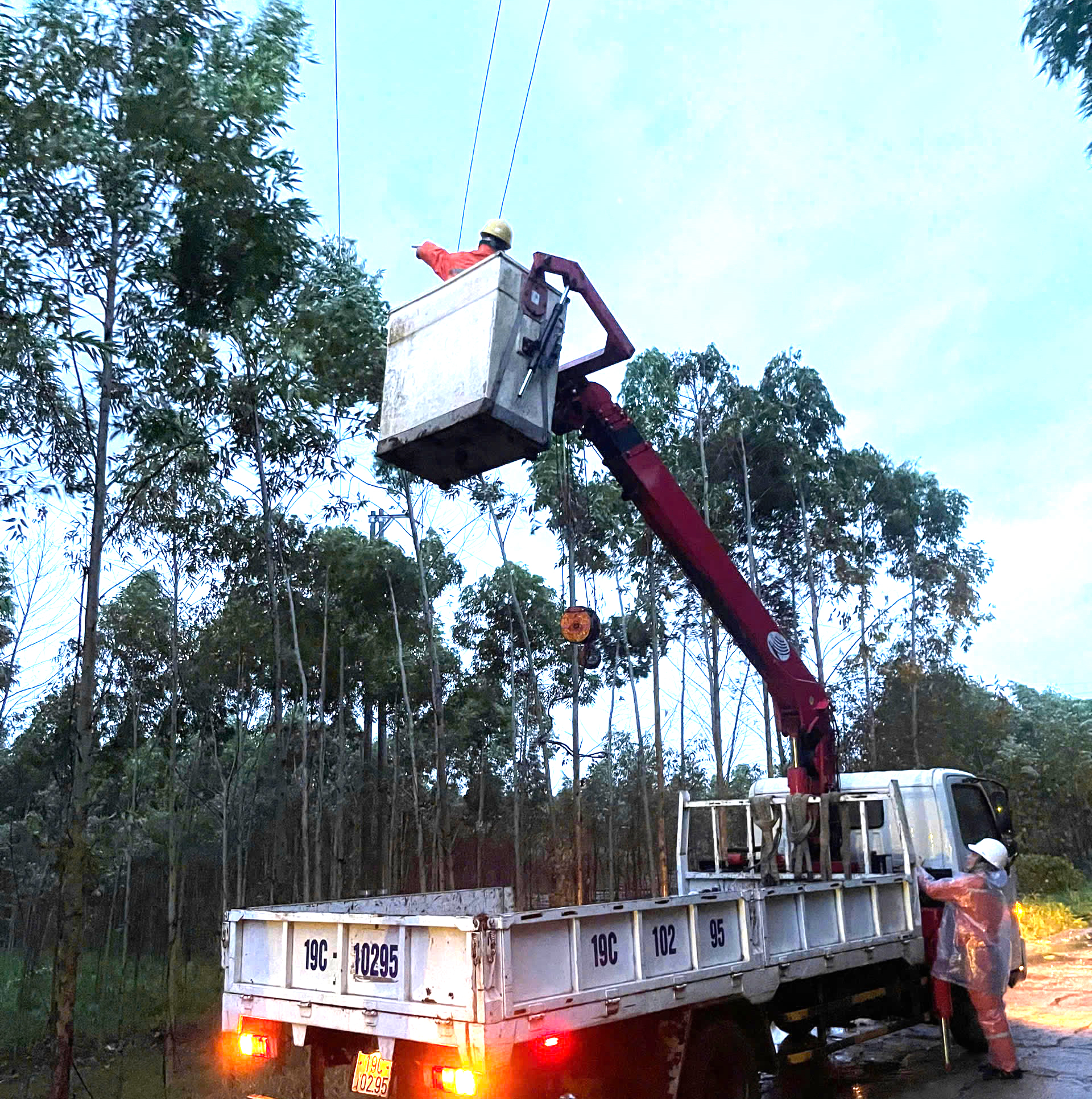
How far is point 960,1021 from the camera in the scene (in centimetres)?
786

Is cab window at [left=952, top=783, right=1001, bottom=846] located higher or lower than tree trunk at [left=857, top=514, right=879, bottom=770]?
lower

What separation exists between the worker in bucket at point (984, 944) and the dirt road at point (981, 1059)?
29 centimetres

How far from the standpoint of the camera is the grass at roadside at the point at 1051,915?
58.5 feet

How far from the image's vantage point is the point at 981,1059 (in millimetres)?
7797

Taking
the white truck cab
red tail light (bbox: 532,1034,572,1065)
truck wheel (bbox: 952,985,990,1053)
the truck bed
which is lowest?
truck wheel (bbox: 952,985,990,1053)

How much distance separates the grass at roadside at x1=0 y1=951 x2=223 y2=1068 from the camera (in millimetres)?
16734

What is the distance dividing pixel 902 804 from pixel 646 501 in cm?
308

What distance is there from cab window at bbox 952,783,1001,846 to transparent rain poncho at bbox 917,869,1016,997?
2.90 feet

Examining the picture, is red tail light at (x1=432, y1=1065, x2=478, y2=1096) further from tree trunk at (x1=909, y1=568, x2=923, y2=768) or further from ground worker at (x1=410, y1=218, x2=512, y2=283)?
tree trunk at (x1=909, y1=568, x2=923, y2=768)

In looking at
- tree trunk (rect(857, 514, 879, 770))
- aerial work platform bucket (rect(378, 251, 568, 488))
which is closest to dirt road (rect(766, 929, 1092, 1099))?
aerial work platform bucket (rect(378, 251, 568, 488))

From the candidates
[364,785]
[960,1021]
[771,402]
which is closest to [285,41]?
[960,1021]

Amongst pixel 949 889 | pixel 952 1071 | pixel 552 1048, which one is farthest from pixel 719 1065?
pixel 952 1071

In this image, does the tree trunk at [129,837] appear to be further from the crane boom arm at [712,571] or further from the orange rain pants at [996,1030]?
the orange rain pants at [996,1030]

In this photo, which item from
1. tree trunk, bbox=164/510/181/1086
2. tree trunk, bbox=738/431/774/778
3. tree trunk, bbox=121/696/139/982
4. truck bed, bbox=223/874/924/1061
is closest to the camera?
truck bed, bbox=223/874/924/1061
